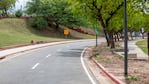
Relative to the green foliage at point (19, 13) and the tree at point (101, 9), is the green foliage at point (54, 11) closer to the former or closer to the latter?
the green foliage at point (19, 13)

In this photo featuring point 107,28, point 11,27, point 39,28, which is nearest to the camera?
point 107,28

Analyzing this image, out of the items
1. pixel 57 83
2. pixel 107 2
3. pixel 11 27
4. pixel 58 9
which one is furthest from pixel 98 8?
pixel 58 9

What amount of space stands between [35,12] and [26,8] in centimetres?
302

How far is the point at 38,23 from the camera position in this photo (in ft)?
315

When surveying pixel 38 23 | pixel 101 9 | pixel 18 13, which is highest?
pixel 18 13

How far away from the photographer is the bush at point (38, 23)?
316 ft

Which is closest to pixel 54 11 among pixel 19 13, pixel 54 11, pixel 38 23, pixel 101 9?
pixel 54 11

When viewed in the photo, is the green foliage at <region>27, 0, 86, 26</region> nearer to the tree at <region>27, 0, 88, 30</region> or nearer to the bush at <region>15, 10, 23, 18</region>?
the tree at <region>27, 0, 88, 30</region>

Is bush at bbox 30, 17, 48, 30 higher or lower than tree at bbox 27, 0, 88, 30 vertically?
lower

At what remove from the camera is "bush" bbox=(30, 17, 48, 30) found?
316 feet

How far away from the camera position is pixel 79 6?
42.0m

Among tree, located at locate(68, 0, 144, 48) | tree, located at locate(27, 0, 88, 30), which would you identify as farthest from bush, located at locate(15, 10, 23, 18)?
tree, located at locate(68, 0, 144, 48)

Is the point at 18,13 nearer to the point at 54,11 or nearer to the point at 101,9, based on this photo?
the point at 54,11

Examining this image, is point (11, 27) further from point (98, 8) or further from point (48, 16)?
point (98, 8)
